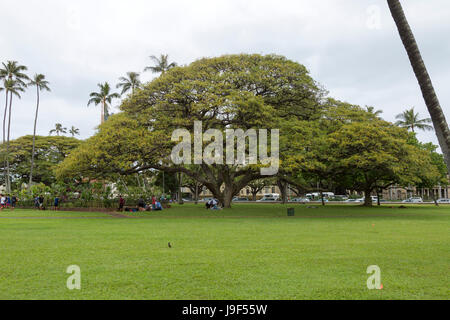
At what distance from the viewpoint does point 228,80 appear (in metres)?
29.4

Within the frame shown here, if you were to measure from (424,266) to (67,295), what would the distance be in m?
7.42

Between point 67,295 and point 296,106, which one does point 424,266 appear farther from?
point 296,106

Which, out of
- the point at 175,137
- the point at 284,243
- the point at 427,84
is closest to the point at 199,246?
the point at 284,243

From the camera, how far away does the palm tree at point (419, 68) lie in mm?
7727
